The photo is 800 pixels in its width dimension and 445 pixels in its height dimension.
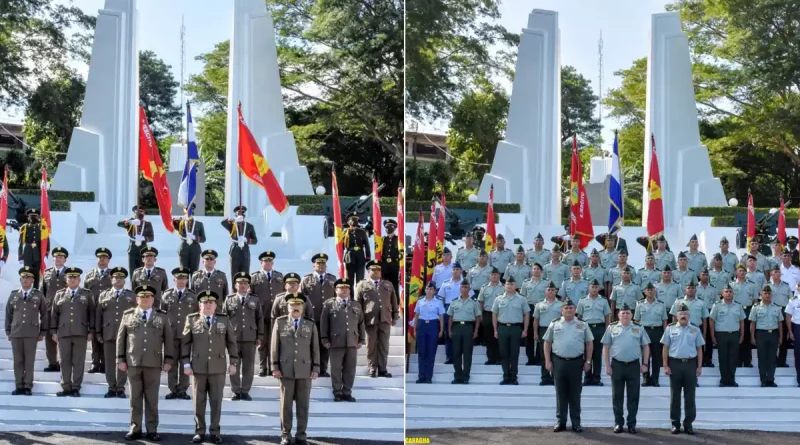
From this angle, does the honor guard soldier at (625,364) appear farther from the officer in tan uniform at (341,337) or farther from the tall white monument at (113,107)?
the tall white monument at (113,107)

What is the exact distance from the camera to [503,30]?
1589 cm

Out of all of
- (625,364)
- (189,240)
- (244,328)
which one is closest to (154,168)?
(189,240)

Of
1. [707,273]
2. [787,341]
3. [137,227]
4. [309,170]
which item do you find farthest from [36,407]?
[309,170]

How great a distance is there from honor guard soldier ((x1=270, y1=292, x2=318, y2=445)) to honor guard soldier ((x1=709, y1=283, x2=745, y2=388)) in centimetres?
369

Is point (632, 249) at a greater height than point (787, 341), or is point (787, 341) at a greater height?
point (632, 249)

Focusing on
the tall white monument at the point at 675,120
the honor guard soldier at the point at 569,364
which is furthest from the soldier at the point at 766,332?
the tall white monument at the point at 675,120

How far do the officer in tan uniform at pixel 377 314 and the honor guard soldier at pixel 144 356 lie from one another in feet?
5.64

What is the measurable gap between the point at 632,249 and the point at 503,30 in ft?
14.3

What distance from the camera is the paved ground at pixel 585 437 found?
7.36 metres

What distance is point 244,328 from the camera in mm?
7789

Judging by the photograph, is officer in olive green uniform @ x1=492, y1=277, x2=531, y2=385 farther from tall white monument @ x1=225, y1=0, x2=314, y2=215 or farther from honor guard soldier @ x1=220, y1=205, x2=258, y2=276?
tall white monument @ x1=225, y1=0, x2=314, y2=215

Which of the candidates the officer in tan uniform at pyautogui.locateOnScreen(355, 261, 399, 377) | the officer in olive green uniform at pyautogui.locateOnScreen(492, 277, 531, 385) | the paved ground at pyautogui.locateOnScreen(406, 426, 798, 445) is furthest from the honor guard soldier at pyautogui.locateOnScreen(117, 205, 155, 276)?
the paved ground at pyautogui.locateOnScreen(406, 426, 798, 445)

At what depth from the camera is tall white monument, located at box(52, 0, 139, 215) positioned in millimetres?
15734

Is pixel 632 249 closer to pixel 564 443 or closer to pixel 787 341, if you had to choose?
pixel 787 341
